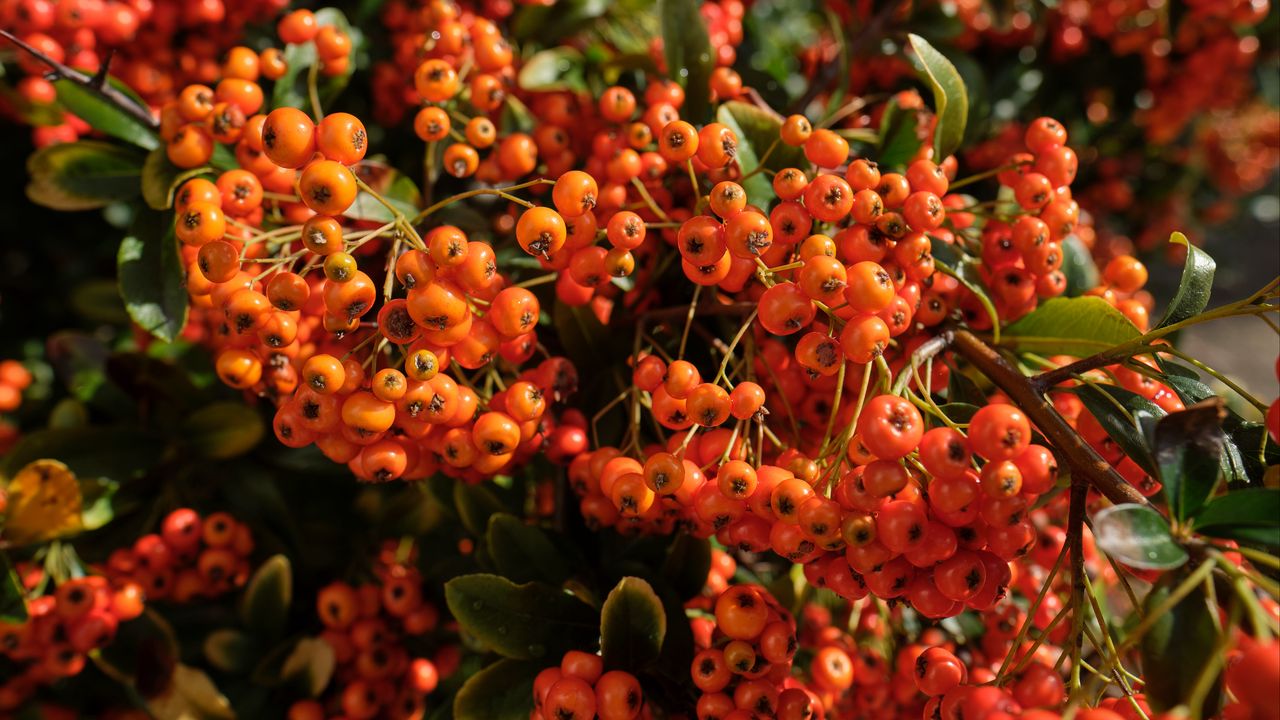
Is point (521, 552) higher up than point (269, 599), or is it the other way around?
point (521, 552)

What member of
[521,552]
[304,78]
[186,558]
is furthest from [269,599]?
[304,78]

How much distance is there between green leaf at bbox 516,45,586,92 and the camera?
235cm

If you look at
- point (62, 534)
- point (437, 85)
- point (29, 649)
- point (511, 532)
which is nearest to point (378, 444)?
point (511, 532)

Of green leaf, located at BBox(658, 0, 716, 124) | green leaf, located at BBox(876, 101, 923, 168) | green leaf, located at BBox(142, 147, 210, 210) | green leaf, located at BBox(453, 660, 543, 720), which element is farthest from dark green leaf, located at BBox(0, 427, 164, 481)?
green leaf, located at BBox(876, 101, 923, 168)

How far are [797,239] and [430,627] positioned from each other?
1.61 metres

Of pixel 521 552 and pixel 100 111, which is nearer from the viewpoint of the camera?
pixel 521 552

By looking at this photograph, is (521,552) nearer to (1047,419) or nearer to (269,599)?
(269,599)

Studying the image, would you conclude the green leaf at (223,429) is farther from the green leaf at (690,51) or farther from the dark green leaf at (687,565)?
the green leaf at (690,51)

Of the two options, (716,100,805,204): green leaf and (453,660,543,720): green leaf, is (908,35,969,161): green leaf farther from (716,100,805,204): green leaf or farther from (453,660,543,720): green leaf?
(453,660,543,720): green leaf

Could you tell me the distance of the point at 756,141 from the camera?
6.44 feet

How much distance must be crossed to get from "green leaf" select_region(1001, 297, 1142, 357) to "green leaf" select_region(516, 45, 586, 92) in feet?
4.82

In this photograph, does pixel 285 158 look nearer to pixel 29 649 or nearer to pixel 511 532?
pixel 511 532

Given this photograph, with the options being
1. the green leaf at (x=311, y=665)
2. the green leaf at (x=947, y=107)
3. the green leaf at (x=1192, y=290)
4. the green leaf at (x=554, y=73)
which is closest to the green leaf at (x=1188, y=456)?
the green leaf at (x=1192, y=290)

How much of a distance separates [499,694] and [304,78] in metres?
1.87
